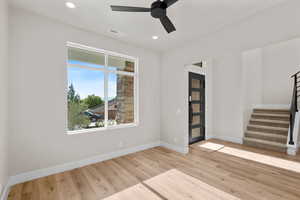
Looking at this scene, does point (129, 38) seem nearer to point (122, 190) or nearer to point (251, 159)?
point (122, 190)

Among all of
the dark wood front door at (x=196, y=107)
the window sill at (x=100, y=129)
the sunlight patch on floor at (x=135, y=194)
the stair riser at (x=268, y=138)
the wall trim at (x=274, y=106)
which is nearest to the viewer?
the sunlight patch on floor at (x=135, y=194)

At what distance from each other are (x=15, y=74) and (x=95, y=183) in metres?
2.23

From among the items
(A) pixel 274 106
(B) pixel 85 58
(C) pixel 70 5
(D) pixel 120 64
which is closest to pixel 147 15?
(C) pixel 70 5

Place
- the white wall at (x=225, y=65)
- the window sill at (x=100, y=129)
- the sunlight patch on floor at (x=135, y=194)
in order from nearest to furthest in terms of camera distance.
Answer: the sunlight patch on floor at (x=135, y=194), the white wall at (x=225, y=65), the window sill at (x=100, y=129)

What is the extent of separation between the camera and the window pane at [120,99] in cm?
333

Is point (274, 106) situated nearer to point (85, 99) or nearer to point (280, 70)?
point (280, 70)

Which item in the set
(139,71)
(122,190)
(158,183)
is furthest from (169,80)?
(122,190)

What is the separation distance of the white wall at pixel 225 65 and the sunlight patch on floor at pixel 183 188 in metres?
1.25

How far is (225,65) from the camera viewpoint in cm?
486

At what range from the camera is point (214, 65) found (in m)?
5.10

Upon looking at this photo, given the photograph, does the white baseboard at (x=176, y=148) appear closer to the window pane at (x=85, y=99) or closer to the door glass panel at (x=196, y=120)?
the door glass panel at (x=196, y=120)

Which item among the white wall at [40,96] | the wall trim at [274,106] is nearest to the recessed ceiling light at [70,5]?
the white wall at [40,96]

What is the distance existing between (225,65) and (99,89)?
4.47 m

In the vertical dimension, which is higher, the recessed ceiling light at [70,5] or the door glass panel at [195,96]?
the recessed ceiling light at [70,5]
